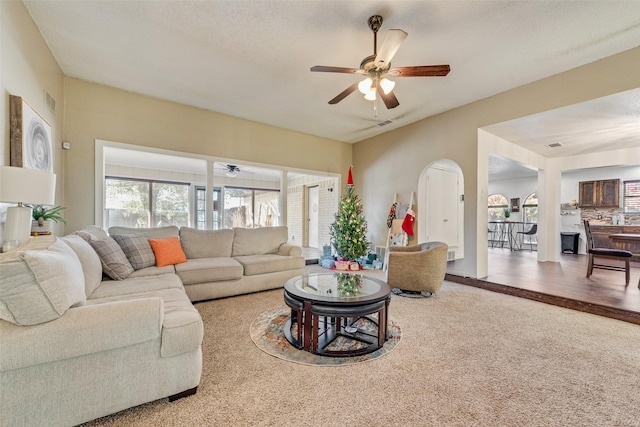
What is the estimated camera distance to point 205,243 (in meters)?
4.06

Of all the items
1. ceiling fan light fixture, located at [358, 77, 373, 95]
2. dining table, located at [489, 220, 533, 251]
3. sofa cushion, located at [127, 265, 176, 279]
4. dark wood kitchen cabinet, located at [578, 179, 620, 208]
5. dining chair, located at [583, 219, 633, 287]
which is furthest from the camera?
dining table, located at [489, 220, 533, 251]

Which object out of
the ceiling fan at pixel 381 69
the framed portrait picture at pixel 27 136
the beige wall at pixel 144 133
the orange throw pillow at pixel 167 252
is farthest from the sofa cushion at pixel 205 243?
the ceiling fan at pixel 381 69

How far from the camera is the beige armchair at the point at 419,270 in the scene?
11.9ft

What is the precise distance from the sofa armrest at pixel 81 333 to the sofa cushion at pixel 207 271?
5.89 ft

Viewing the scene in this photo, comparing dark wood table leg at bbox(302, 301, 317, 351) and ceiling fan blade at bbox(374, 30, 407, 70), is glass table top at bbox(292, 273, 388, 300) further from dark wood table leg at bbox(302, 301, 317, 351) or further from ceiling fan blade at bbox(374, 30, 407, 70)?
ceiling fan blade at bbox(374, 30, 407, 70)

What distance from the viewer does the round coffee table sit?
2.15 meters

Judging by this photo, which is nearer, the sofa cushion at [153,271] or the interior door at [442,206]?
the sofa cushion at [153,271]

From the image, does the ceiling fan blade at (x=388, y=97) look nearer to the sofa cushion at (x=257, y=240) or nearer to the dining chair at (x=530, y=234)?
the sofa cushion at (x=257, y=240)

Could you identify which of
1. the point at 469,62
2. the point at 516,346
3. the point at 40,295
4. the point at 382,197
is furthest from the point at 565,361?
the point at 382,197

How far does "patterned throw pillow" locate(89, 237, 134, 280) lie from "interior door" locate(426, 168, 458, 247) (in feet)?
17.5

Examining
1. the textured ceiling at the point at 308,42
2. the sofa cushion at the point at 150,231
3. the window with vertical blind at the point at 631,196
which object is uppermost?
the textured ceiling at the point at 308,42

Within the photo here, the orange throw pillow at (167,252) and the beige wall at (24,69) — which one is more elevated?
the beige wall at (24,69)

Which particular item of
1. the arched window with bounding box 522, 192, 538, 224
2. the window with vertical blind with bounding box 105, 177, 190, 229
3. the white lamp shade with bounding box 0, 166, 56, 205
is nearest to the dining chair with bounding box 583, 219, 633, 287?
the arched window with bounding box 522, 192, 538, 224

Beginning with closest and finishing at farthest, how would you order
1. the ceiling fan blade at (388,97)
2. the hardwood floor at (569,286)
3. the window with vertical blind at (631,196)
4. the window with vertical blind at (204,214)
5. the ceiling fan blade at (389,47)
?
the ceiling fan blade at (389,47), the ceiling fan blade at (388,97), the hardwood floor at (569,286), the window with vertical blind at (204,214), the window with vertical blind at (631,196)
